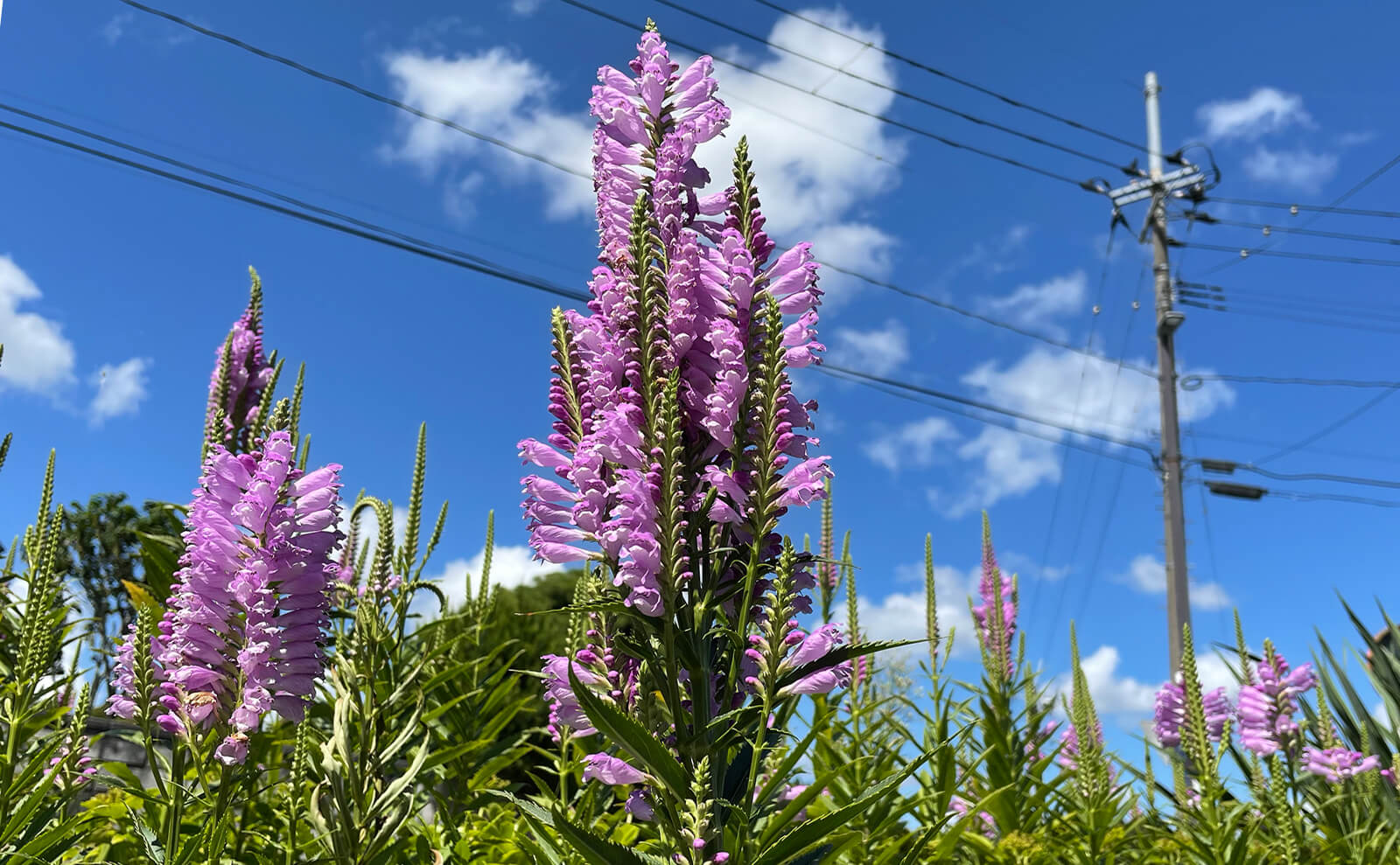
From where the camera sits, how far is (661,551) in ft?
4.86

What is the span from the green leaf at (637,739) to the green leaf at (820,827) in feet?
0.59

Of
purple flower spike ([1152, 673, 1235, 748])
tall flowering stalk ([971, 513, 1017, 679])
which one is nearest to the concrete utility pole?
purple flower spike ([1152, 673, 1235, 748])

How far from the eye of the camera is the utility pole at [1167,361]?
12758 mm

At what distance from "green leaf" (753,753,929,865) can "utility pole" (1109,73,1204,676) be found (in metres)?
12.4

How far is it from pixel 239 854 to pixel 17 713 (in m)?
0.67

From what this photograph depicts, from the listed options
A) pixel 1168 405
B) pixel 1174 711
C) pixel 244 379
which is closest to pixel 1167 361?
pixel 1168 405

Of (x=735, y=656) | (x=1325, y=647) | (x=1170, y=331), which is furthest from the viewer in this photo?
(x=1170, y=331)

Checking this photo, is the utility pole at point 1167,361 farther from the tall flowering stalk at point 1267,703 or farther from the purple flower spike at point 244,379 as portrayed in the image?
the purple flower spike at point 244,379

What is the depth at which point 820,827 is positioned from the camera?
1.50 m

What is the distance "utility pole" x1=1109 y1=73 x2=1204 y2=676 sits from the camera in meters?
12.8

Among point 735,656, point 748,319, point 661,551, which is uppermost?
point 748,319

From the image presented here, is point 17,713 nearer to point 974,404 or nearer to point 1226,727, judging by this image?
point 1226,727

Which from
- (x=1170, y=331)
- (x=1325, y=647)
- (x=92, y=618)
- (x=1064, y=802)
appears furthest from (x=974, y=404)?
(x=92, y=618)

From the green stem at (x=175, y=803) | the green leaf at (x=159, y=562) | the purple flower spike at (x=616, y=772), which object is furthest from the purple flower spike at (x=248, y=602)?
the green leaf at (x=159, y=562)
